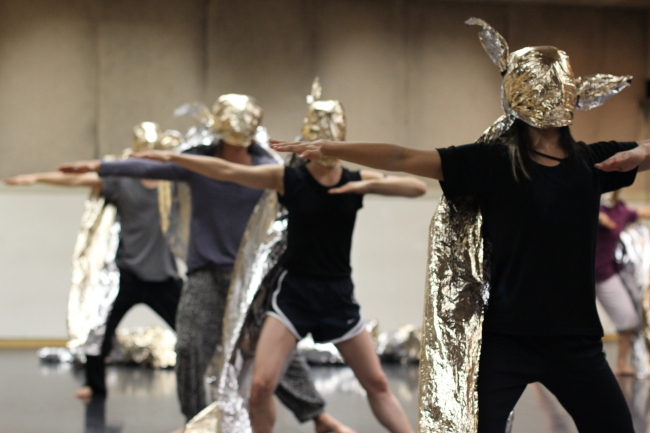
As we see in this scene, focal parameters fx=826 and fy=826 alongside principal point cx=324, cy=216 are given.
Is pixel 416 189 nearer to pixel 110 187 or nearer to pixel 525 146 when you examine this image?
pixel 525 146

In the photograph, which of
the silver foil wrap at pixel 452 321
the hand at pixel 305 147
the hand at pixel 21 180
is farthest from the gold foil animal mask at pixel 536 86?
the hand at pixel 21 180

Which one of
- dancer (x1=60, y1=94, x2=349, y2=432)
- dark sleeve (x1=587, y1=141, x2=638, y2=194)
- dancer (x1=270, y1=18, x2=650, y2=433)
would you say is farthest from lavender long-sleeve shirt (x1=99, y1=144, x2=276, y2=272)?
dark sleeve (x1=587, y1=141, x2=638, y2=194)

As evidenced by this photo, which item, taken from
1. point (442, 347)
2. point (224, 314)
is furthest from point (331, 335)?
point (442, 347)

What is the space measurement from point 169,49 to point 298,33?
4.24ft

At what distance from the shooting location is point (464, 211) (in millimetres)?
2344

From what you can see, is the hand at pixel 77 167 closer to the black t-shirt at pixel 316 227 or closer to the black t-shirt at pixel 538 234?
the black t-shirt at pixel 316 227

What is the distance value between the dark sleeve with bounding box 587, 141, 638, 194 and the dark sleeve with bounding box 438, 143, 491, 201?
0.29m

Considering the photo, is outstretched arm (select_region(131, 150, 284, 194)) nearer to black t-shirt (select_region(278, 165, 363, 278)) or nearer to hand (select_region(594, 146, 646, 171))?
black t-shirt (select_region(278, 165, 363, 278))

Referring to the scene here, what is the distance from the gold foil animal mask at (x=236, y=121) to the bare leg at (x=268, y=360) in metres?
1.01

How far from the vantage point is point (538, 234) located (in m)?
2.08

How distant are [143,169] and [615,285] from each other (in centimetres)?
378

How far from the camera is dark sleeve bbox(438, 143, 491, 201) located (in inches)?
83.4

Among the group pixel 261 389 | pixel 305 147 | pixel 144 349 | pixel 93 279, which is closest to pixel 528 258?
pixel 305 147

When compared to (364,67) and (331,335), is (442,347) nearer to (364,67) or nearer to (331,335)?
(331,335)
